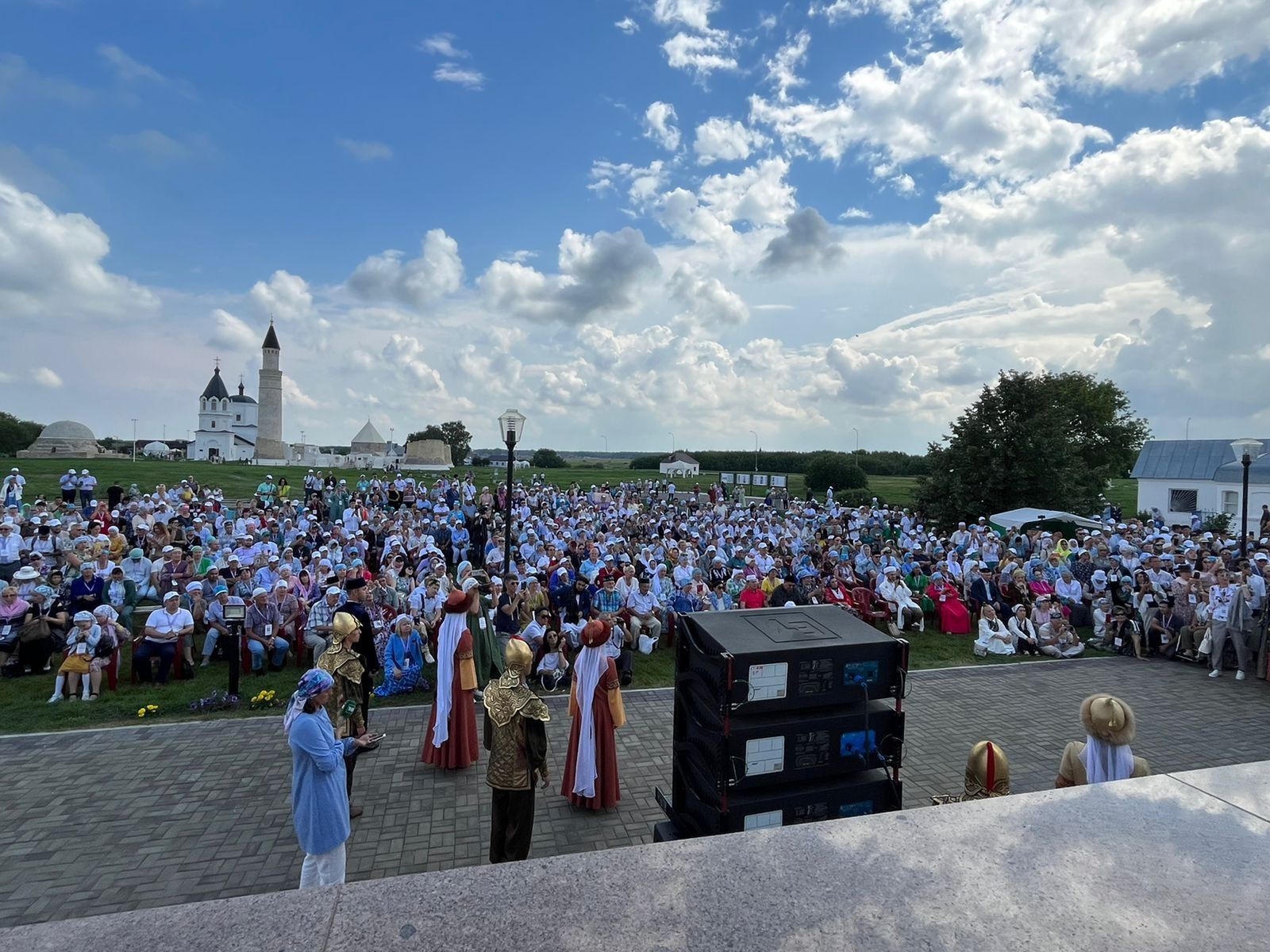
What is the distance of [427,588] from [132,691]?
4.37 m

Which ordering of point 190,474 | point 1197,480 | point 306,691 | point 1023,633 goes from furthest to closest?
1. point 190,474
2. point 1197,480
3. point 1023,633
4. point 306,691

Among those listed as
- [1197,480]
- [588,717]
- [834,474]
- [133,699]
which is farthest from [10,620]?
[834,474]

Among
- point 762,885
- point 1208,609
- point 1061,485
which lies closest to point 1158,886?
point 762,885

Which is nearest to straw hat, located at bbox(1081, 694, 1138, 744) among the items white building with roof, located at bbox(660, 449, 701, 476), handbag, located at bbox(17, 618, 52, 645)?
handbag, located at bbox(17, 618, 52, 645)

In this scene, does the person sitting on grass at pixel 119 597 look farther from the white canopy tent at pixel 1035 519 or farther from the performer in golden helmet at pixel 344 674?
the white canopy tent at pixel 1035 519

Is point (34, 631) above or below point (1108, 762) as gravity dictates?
below

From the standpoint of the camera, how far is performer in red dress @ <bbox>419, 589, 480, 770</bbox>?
24.8 ft

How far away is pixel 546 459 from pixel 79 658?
277 ft

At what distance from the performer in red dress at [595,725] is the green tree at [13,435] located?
343 ft

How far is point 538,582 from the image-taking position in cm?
1356

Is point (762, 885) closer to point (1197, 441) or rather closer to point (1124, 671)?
point (1124, 671)

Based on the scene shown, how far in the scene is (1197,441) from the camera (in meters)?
35.5

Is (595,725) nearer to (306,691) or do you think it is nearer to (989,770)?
(306,691)

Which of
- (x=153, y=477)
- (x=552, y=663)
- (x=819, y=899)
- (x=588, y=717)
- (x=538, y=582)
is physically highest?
(x=819, y=899)
